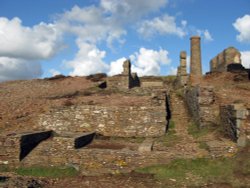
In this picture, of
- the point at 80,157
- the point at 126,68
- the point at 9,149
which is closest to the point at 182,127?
the point at 80,157

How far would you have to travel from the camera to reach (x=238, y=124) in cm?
1168

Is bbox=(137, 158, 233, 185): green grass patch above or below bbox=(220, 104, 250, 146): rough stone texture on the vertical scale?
below

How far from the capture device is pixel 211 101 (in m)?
15.2

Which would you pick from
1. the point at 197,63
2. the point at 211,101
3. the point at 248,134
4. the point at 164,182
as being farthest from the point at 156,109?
the point at 197,63

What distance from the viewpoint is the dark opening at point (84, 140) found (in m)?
12.3

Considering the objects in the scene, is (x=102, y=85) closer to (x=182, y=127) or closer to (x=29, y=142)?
(x=182, y=127)

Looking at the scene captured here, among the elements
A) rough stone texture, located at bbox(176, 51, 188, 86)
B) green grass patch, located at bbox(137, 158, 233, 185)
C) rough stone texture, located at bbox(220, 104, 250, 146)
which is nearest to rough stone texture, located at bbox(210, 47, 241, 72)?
rough stone texture, located at bbox(176, 51, 188, 86)

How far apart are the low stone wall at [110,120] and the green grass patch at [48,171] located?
4374 millimetres

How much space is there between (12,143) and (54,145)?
5.34 ft

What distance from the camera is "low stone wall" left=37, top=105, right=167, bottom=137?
49.8ft

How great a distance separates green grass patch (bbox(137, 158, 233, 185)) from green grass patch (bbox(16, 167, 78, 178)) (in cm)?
247

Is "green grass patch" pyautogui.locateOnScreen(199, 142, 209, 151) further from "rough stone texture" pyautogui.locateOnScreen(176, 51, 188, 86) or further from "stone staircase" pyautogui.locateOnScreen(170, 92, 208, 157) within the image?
"rough stone texture" pyautogui.locateOnScreen(176, 51, 188, 86)

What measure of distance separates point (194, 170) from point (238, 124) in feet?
9.91

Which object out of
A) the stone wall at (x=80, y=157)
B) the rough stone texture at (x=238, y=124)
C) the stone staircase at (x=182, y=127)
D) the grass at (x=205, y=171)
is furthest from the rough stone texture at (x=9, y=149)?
the rough stone texture at (x=238, y=124)
